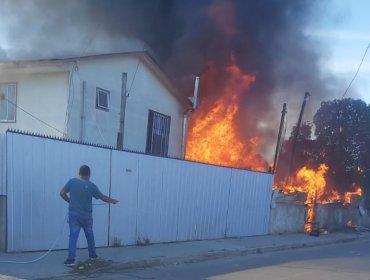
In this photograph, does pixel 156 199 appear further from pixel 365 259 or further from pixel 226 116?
pixel 226 116

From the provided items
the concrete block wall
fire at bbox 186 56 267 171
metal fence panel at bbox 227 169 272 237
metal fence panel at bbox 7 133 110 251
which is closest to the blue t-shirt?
metal fence panel at bbox 7 133 110 251

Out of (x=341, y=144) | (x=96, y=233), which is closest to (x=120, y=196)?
(x=96, y=233)

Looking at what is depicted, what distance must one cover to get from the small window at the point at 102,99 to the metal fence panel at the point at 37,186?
505 cm

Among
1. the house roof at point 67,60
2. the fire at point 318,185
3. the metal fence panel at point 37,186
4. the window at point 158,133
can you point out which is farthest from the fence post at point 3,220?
the fire at point 318,185

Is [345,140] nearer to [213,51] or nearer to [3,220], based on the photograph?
[213,51]

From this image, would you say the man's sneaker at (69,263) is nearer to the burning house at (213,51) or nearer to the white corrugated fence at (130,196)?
the white corrugated fence at (130,196)

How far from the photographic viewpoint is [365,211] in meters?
26.2

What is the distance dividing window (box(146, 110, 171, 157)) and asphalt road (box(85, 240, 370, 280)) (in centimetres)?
649

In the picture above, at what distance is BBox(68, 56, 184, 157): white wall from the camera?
1446 cm

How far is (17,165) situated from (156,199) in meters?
4.15

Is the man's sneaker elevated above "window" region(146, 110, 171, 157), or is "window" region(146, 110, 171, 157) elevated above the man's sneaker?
"window" region(146, 110, 171, 157)

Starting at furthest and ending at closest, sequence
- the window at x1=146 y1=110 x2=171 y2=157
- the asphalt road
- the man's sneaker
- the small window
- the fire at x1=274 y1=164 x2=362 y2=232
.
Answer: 1. the fire at x1=274 y1=164 x2=362 y2=232
2. the window at x1=146 y1=110 x2=171 y2=157
3. the small window
4. the asphalt road
5. the man's sneaker

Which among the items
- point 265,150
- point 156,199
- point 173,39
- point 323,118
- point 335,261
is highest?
point 173,39

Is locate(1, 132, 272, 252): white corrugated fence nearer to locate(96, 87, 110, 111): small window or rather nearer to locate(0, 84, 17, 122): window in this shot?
locate(96, 87, 110, 111): small window
